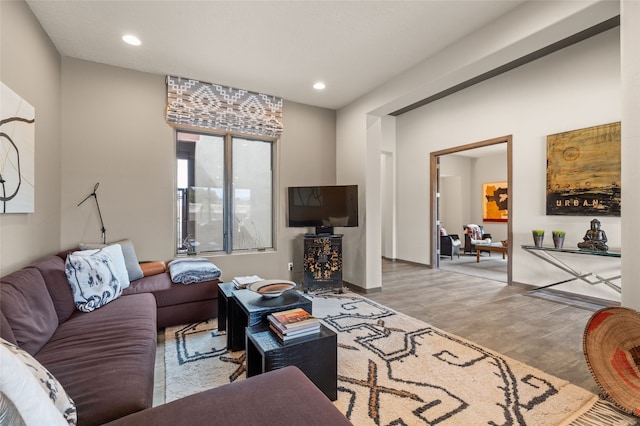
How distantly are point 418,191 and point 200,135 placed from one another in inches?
167

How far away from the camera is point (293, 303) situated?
2121 millimetres

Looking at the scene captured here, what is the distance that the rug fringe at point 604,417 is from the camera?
1573mm

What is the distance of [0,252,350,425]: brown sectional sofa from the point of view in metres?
1.06

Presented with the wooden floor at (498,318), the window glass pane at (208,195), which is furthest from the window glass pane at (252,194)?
the wooden floor at (498,318)

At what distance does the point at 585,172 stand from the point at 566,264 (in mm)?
1224

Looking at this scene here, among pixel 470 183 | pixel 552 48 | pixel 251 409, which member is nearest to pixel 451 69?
pixel 552 48

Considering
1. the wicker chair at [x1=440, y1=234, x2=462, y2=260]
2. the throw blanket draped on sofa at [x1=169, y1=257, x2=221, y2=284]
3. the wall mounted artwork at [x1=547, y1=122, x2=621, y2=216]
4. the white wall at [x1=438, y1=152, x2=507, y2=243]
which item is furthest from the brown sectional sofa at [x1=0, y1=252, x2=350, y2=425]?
the white wall at [x1=438, y1=152, x2=507, y2=243]

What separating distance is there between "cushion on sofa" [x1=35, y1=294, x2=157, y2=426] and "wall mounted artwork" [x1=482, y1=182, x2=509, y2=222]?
28.8 ft

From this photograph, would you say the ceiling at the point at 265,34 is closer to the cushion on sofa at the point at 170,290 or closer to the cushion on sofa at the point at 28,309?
the cushion on sofa at the point at 28,309

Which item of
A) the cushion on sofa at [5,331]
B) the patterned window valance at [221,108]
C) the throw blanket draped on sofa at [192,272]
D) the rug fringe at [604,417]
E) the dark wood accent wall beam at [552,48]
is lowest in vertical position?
the rug fringe at [604,417]

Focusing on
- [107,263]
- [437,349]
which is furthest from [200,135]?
[437,349]

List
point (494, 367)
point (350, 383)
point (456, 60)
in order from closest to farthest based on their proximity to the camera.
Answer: point (350, 383) < point (494, 367) < point (456, 60)

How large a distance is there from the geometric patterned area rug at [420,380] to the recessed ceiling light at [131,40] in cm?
283

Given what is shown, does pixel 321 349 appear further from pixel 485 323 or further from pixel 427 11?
pixel 427 11
